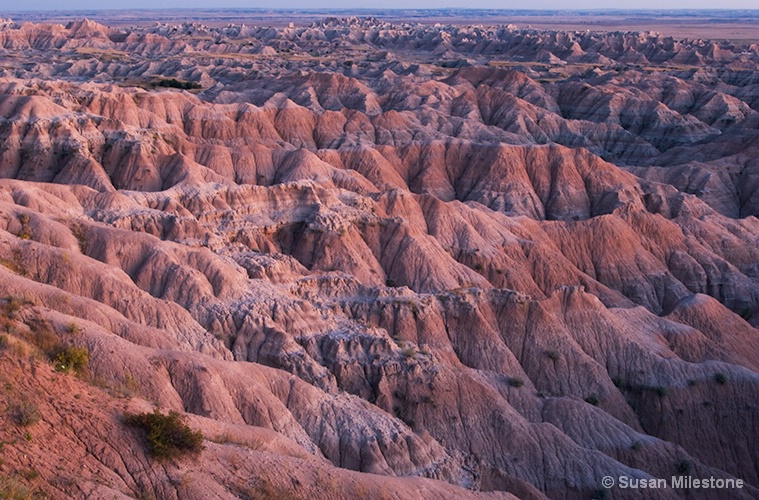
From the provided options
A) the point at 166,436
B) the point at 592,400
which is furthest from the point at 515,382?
the point at 166,436

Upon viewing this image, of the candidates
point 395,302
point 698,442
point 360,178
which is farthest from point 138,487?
point 360,178

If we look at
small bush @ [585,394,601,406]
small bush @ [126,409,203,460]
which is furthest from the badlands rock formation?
small bush @ [126,409,203,460]

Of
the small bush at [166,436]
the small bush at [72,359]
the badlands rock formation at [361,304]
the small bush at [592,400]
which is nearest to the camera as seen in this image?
the small bush at [166,436]

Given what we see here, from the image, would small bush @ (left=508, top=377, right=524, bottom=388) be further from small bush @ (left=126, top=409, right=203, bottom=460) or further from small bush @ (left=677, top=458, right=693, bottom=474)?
small bush @ (left=126, top=409, right=203, bottom=460)

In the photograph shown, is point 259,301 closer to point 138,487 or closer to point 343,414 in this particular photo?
point 343,414
